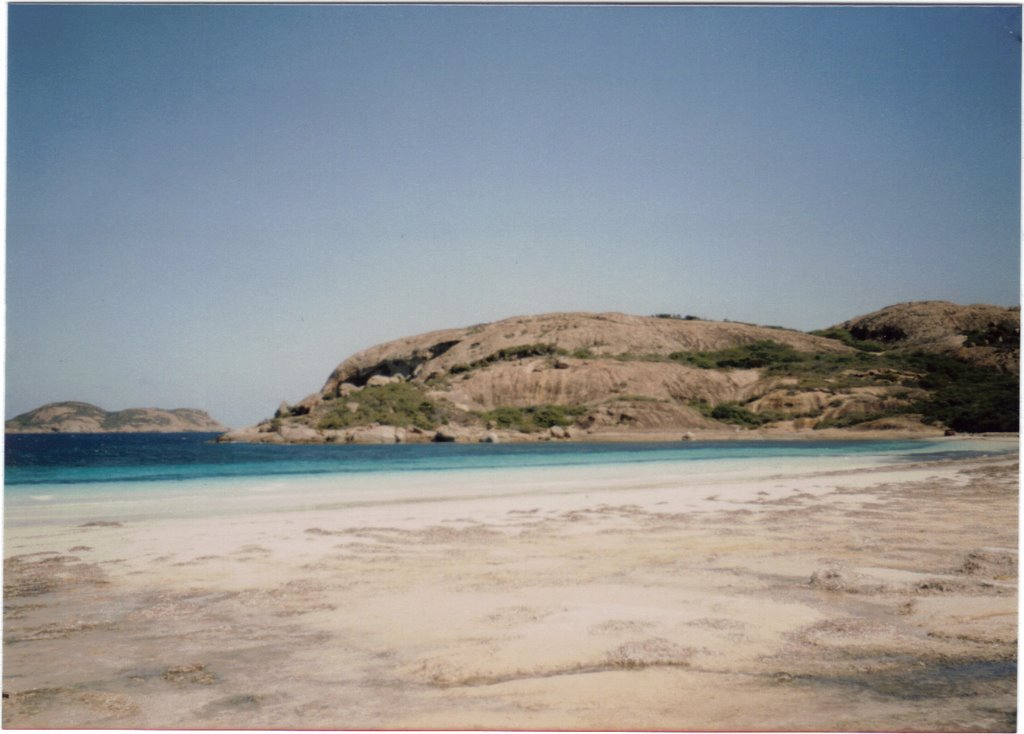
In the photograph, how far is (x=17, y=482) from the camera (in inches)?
805

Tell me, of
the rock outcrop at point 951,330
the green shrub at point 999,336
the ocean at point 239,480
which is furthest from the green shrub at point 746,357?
the ocean at point 239,480

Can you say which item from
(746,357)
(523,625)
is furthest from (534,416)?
(523,625)

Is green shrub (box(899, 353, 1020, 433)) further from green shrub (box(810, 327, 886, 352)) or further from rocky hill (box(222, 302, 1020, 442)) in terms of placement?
green shrub (box(810, 327, 886, 352))

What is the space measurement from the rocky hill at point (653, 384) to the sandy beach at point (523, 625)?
1467 inches

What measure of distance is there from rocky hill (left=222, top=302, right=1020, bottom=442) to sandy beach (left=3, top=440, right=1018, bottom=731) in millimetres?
37273

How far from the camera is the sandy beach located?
14.4ft

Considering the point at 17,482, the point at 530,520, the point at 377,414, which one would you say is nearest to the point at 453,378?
the point at 377,414

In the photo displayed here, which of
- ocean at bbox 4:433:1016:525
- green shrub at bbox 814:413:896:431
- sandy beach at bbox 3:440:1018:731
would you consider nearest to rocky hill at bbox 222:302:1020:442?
green shrub at bbox 814:413:896:431

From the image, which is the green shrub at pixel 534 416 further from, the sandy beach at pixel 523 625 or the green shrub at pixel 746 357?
the sandy beach at pixel 523 625

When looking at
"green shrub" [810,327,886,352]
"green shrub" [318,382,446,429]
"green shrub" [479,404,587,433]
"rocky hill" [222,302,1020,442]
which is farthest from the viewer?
"green shrub" [810,327,886,352]

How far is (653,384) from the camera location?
69062mm

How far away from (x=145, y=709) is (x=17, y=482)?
754 inches

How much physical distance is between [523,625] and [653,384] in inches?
2539

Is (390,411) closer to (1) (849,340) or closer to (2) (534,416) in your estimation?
(2) (534,416)
